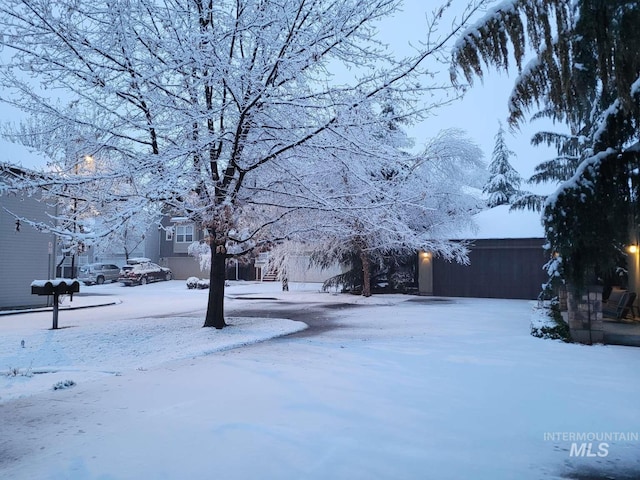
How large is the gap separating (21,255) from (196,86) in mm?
10671

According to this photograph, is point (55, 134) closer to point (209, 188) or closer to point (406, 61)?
point (209, 188)

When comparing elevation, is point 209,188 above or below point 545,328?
above

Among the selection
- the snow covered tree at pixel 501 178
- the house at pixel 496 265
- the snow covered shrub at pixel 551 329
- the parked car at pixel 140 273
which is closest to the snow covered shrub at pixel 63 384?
the snow covered shrub at pixel 551 329

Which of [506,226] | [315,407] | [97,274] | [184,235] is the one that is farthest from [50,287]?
[184,235]

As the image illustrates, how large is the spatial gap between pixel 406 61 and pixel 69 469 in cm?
644

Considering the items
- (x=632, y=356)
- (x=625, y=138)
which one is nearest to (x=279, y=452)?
(x=625, y=138)

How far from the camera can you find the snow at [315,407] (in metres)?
3.36

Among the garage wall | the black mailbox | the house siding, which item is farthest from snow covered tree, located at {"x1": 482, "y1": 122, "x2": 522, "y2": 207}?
the black mailbox

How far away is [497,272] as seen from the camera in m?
19.7

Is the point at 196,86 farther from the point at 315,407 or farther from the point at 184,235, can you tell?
the point at 184,235

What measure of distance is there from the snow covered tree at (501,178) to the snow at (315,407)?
3123cm

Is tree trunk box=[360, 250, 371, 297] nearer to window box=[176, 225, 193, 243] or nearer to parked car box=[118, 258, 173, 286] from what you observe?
parked car box=[118, 258, 173, 286]

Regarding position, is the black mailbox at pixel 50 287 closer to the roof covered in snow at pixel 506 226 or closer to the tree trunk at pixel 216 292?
the tree trunk at pixel 216 292

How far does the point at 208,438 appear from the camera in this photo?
150 inches
